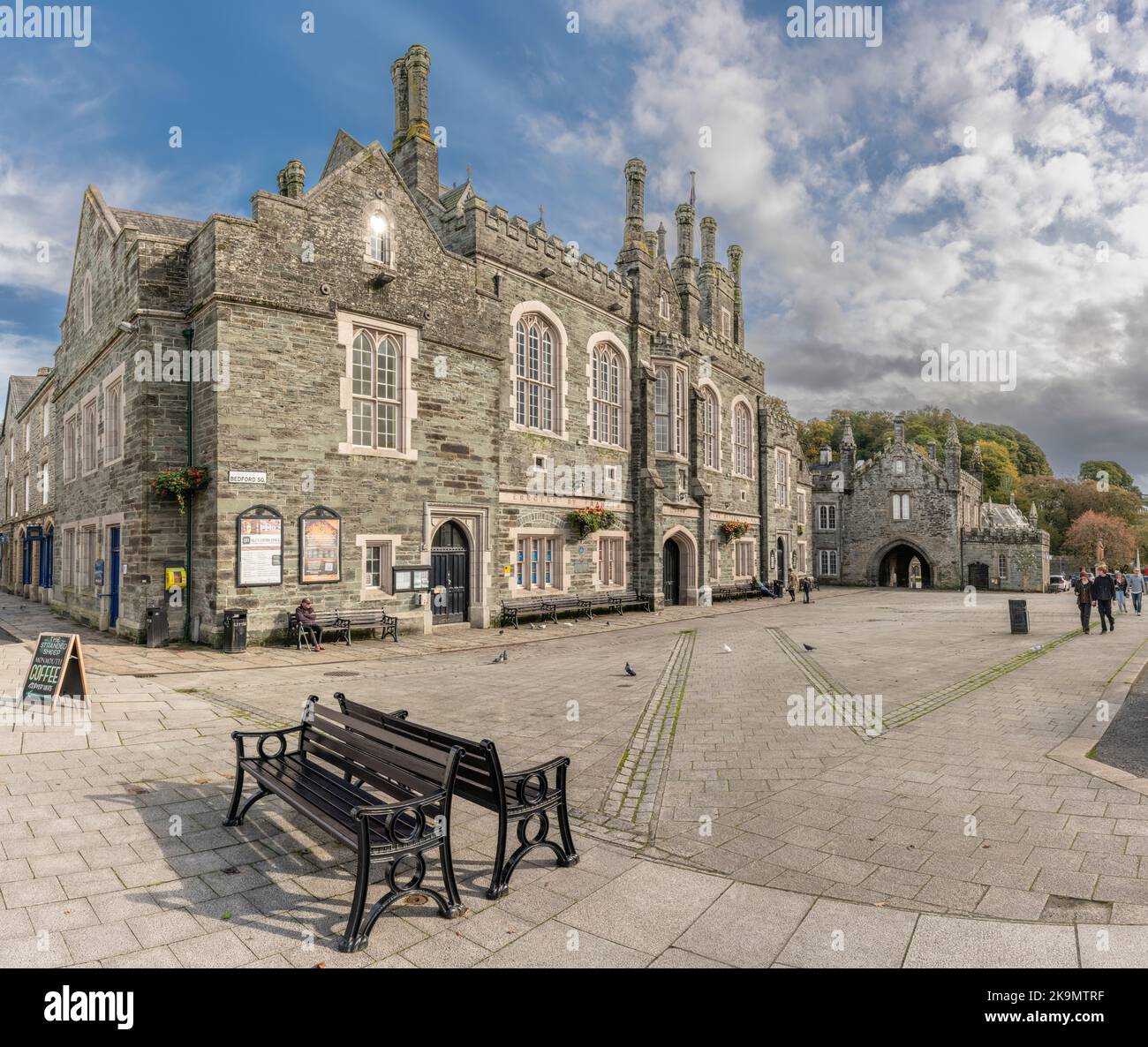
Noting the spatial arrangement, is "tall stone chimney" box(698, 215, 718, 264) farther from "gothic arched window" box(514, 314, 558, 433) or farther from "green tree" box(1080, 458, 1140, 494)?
"green tree" box(1080, 458, 1140, 494)

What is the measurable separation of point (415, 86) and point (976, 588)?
4353 centimetres

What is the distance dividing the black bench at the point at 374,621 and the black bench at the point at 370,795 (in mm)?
10865

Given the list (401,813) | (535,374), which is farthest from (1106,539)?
(401,813)

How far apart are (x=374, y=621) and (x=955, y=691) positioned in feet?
39.9

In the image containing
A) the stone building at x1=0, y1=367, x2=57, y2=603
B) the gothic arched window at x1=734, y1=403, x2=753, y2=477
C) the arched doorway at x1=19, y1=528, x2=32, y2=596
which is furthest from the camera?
the gothic arched window at x1=734, y1=403, x2=753, y2=477

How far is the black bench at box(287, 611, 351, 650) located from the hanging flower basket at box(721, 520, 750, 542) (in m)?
20.5

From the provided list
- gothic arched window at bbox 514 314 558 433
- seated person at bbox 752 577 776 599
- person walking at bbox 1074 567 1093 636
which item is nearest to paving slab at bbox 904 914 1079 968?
person walking at bbox 1074 567 1093 636

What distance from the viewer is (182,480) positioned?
1499cm

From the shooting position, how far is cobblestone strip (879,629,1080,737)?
898cm

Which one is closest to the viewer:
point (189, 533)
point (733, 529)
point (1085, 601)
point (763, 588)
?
point (189, 533)

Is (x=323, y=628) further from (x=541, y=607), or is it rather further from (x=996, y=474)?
(x=996, y=474)
